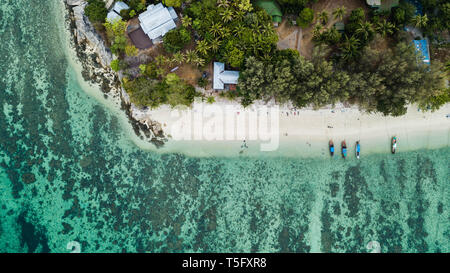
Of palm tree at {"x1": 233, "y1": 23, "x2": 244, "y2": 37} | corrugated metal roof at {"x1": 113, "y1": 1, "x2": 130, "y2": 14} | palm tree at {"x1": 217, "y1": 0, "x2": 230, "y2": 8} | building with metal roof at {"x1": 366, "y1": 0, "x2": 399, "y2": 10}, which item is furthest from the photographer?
corrugated metal roof at {"x1": 113, "y1": 1, "x2": 130, "y2": 14}

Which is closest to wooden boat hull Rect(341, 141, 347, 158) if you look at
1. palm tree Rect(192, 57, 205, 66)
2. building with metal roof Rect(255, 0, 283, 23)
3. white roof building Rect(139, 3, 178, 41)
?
building with metal roof Rect(255, 0, 283, 23)

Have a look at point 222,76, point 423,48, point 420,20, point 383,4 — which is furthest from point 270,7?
point 423,48

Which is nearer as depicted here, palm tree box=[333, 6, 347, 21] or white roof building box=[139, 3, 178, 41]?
palm tree box=[333, 6, 347, 21]

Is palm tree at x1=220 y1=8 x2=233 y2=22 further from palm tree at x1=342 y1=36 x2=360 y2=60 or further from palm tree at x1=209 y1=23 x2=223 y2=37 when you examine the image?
palm tree at x1=342 y1=36 x2=360 y2=60

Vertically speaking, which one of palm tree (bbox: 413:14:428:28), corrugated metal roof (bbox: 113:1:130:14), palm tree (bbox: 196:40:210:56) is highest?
corrugated metal roof (bbox: 113:1:130:14)

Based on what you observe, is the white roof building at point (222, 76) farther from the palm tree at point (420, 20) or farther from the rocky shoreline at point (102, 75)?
the palm tree at point (420, 20)

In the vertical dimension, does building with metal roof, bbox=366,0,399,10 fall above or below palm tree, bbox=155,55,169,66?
above

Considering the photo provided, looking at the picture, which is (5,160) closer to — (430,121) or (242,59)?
(242,59)
